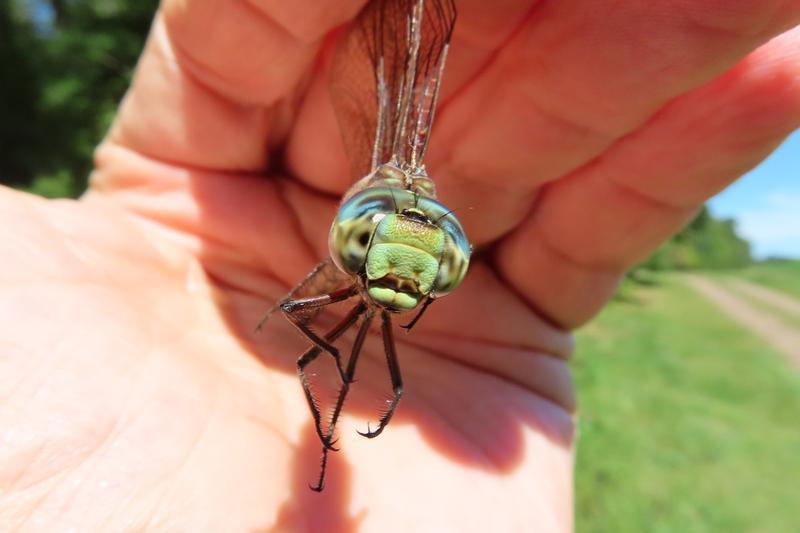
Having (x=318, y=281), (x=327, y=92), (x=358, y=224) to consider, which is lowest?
(x=318, y=281)

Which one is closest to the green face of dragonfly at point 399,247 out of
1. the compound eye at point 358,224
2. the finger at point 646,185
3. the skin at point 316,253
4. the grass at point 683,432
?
the compound eye at point 358,224

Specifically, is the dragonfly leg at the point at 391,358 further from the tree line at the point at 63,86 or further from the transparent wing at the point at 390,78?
the tree line at the point at 63,86

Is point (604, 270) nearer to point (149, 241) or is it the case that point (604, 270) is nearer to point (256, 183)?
point (256, 183)

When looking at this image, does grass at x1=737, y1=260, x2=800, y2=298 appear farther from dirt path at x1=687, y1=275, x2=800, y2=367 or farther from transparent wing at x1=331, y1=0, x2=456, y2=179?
transparent wing at x1=331, y1=0, x2=456, y2=179

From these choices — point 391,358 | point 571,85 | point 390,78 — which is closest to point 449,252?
point 391,358

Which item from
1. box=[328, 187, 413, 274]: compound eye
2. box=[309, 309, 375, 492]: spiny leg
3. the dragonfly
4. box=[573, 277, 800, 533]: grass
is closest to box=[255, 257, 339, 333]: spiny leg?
the dragonfly

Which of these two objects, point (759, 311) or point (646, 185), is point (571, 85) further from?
point (759, 311)
